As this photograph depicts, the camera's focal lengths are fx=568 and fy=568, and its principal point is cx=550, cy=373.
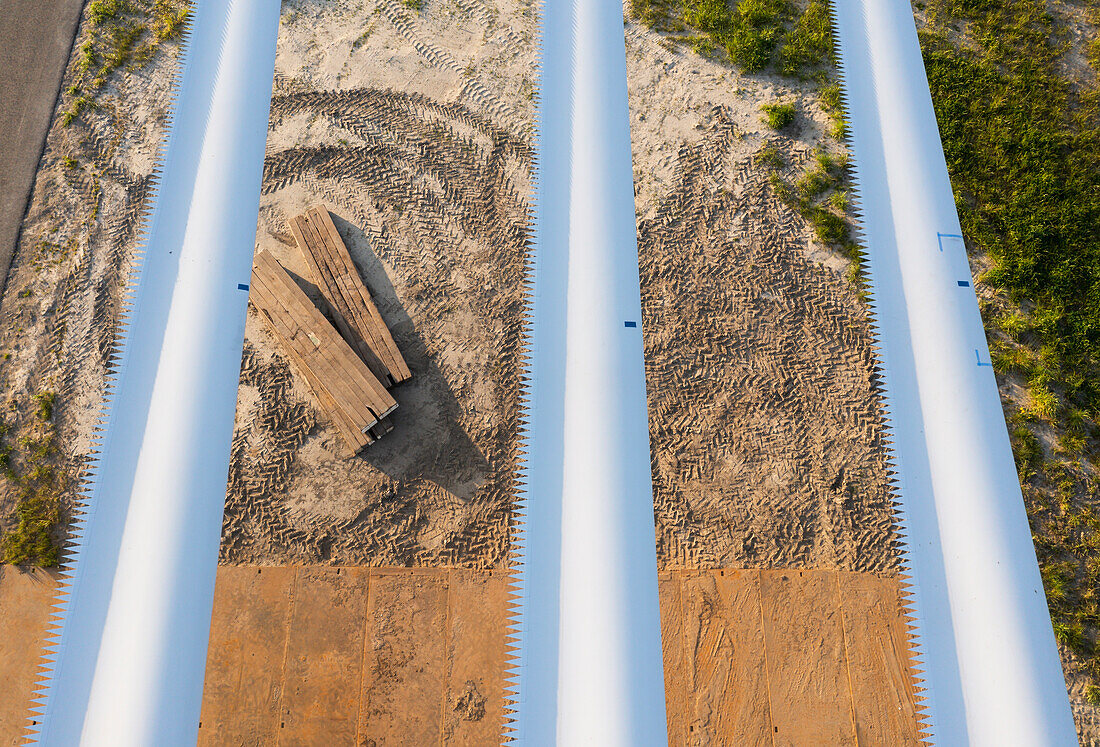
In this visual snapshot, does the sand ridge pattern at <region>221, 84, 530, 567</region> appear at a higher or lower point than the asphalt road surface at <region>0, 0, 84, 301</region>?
lower

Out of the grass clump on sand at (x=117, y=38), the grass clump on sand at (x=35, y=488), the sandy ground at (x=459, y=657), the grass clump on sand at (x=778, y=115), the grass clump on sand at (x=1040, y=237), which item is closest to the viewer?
the sandy ground at (x=459, y=657)

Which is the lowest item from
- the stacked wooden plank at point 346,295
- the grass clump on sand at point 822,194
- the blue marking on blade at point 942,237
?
the blue marking on blade at point 942,237

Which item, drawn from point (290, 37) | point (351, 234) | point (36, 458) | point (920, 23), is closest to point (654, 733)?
point (351, 234)

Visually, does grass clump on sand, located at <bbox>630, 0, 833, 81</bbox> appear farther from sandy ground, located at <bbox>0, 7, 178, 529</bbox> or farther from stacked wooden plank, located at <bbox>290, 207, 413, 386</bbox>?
sandy ground, located at <bbox>0, 7, 178, 529</bbox>

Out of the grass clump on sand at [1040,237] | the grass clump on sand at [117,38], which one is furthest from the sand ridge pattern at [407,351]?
the grass clump on sand at [1040,237]

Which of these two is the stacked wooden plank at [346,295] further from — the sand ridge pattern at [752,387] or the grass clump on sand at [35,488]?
the grass clump on sand at [35,488]

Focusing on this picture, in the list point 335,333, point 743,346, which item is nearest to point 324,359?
point 335,333

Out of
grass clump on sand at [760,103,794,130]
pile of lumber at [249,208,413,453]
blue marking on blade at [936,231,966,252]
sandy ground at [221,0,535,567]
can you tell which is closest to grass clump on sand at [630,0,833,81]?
grass clump on sand at [760,103,794,130]

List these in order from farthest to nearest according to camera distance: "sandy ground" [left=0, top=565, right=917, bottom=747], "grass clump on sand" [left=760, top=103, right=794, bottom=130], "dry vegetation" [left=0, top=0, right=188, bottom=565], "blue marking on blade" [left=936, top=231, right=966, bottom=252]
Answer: "grass clump on sand" [left=760, top=103, right=794, bottom=130] < "dry vegetation" [left=0, top=0, right=188, bottom=565] < "sandy ground" [left=0, top=565, right=917, bottom=747] < "blue marking on blade" [left=936, top=231, right=966, bottom=252]
